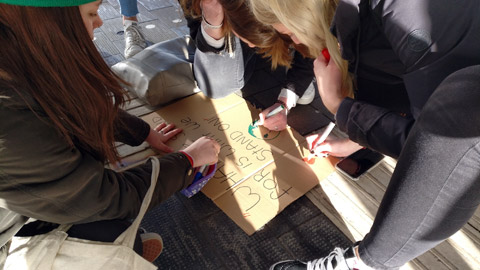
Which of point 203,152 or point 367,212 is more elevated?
point 203,152

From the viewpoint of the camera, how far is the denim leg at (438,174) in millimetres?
589

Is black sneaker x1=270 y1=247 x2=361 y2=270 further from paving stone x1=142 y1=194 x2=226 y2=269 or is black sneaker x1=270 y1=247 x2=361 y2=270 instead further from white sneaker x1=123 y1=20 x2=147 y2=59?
white sneaker x1=123 y1=20 x2=147 y2=59

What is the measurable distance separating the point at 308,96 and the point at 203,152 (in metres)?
0.62

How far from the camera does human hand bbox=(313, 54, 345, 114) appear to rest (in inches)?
38.7

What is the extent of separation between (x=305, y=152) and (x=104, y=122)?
72 centimetres

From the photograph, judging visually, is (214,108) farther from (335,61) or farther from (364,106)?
(364,106)

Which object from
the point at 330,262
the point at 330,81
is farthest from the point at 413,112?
the point at 330,262

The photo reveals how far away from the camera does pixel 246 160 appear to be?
1190 mm

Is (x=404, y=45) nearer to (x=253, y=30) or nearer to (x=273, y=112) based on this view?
(x=253, y=30)

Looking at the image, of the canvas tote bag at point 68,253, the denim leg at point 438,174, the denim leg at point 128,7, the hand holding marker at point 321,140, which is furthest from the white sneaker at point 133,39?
the denim leg at point 438,174

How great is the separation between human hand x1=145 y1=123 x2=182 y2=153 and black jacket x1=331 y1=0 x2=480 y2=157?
0.63 m

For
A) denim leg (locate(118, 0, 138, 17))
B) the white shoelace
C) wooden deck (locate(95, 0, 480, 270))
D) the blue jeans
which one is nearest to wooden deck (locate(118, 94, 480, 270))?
wooden deck (locate(95, 0, 480, 270))

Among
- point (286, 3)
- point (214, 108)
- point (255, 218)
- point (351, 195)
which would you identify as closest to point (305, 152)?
point (351, 195)

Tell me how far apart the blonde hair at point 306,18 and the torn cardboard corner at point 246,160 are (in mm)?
360
